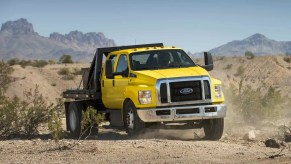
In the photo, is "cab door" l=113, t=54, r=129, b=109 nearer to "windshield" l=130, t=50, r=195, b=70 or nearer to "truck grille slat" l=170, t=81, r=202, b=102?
"windshield" l=130, t=50, r=195, b=70

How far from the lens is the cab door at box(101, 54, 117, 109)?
15781 mm

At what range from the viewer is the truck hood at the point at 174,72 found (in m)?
14.3

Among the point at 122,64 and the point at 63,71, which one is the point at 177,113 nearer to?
the point at 122,64

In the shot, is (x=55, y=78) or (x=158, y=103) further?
(x=55, y=78)

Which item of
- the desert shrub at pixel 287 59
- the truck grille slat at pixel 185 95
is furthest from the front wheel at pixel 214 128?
the desert shrub at pixel 287 59

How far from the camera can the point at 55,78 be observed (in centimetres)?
6275

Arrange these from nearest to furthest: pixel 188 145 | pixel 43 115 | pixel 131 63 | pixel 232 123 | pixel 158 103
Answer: pixel 188 145 < pixel 158 103 < pixel 131 63 < pixel 43 115 < pixel 232 123

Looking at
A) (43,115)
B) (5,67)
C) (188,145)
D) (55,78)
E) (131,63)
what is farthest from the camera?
(55,78)

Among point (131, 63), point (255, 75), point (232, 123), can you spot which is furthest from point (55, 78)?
point (131, 63)

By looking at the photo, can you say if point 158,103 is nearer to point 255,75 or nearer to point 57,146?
point 57,146

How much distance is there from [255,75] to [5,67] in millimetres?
25409

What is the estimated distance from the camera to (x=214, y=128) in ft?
48.6

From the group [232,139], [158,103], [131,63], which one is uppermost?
[131,63]

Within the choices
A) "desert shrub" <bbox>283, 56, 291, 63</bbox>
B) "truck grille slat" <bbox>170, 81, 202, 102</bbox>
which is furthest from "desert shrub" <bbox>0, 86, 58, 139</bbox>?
"desert shrub" <bbox>283, 56, 291, 63</bbox>
